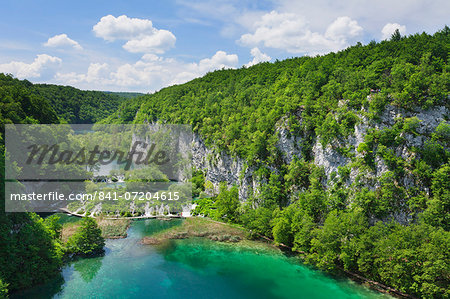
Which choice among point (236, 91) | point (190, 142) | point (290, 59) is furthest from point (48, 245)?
point (290, 59)

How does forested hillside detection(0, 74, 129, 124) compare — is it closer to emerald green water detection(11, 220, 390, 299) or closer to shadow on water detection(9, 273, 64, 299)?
emerald green water detection(11, 220, 390, 299)

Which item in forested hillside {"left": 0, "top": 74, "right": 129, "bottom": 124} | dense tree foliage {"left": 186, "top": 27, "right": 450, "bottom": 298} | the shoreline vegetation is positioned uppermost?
forested hillside {"left": 0, "top": 74, "right": 129, "bottom": 124}

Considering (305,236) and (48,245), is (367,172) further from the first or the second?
(48,245)

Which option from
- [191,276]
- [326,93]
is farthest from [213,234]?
[326,93]

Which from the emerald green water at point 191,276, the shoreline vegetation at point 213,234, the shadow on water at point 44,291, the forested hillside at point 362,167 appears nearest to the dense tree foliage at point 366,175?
the forested hillside at point 362,167

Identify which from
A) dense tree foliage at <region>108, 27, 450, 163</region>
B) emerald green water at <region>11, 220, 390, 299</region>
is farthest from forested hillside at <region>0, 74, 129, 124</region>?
emerald green water at <region>11, 220, 390, 299</region>

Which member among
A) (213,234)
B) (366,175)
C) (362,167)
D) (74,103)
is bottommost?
(213,234)

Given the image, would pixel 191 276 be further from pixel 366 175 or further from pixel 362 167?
pixel 362 167
